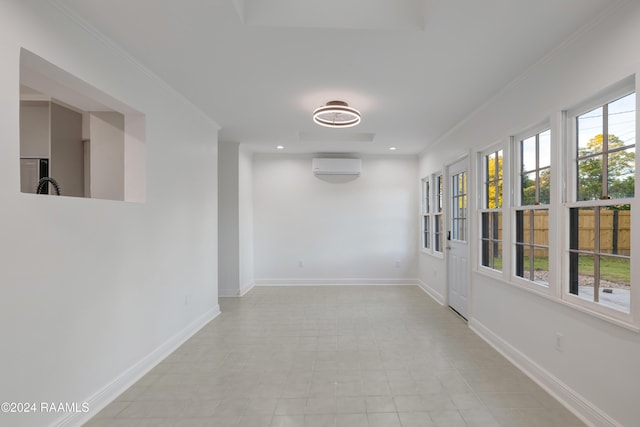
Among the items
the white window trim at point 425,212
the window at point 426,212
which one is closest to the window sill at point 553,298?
the white window trim at point 425,212

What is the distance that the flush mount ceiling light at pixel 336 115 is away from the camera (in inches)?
131

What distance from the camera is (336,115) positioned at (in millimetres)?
3719

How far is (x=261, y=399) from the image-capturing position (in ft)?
7.68

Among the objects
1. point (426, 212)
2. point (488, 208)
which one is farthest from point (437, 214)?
point (488, 208)

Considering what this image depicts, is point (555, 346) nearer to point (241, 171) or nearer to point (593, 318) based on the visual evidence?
point (593, 318)

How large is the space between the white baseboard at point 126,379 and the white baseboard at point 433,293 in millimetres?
3588

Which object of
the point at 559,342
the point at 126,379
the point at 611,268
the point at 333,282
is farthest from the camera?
the point at 333,282

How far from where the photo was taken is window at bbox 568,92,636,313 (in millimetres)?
1887

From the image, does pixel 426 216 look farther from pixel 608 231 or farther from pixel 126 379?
pixel 126 379

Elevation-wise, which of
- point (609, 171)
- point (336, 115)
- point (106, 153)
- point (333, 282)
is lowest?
point (333, 282)

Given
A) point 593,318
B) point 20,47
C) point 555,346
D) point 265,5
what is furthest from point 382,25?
point 555,346

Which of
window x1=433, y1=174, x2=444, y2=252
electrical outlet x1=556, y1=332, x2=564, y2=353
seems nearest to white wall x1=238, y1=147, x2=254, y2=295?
window x1=433, y1=174, x2=444, y2=252

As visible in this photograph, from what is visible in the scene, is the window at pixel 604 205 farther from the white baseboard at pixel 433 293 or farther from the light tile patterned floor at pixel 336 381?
the white baseboard at pixel 433 293

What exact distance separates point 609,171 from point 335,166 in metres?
4.47
